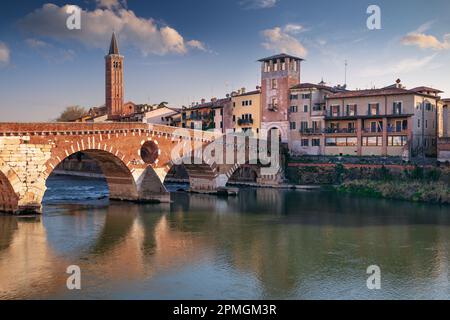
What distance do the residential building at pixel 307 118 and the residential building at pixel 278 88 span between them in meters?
0.64

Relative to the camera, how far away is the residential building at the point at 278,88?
52906 mm

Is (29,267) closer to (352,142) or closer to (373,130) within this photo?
(373,130)

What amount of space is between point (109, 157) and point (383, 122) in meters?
24.9

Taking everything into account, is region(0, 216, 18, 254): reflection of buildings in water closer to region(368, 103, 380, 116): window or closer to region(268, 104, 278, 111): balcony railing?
region(268, 104, 278, 111): balcony railing

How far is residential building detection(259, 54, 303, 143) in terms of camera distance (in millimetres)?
52906

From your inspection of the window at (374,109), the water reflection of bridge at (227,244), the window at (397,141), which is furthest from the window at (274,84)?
the water reflection of bridge at (227,244)

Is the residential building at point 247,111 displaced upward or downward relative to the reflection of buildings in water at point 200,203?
upward

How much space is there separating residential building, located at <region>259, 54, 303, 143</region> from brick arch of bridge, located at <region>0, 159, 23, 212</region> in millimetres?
29973

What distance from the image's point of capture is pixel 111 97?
82.6 m

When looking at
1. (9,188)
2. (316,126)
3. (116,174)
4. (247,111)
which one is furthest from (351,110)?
(9,188)

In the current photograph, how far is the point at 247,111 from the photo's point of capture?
56156 millimetres

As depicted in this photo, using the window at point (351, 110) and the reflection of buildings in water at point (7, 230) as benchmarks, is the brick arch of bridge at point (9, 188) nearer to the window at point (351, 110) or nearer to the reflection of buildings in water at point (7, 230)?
the reflection of buildings in water at point (7, 230)
